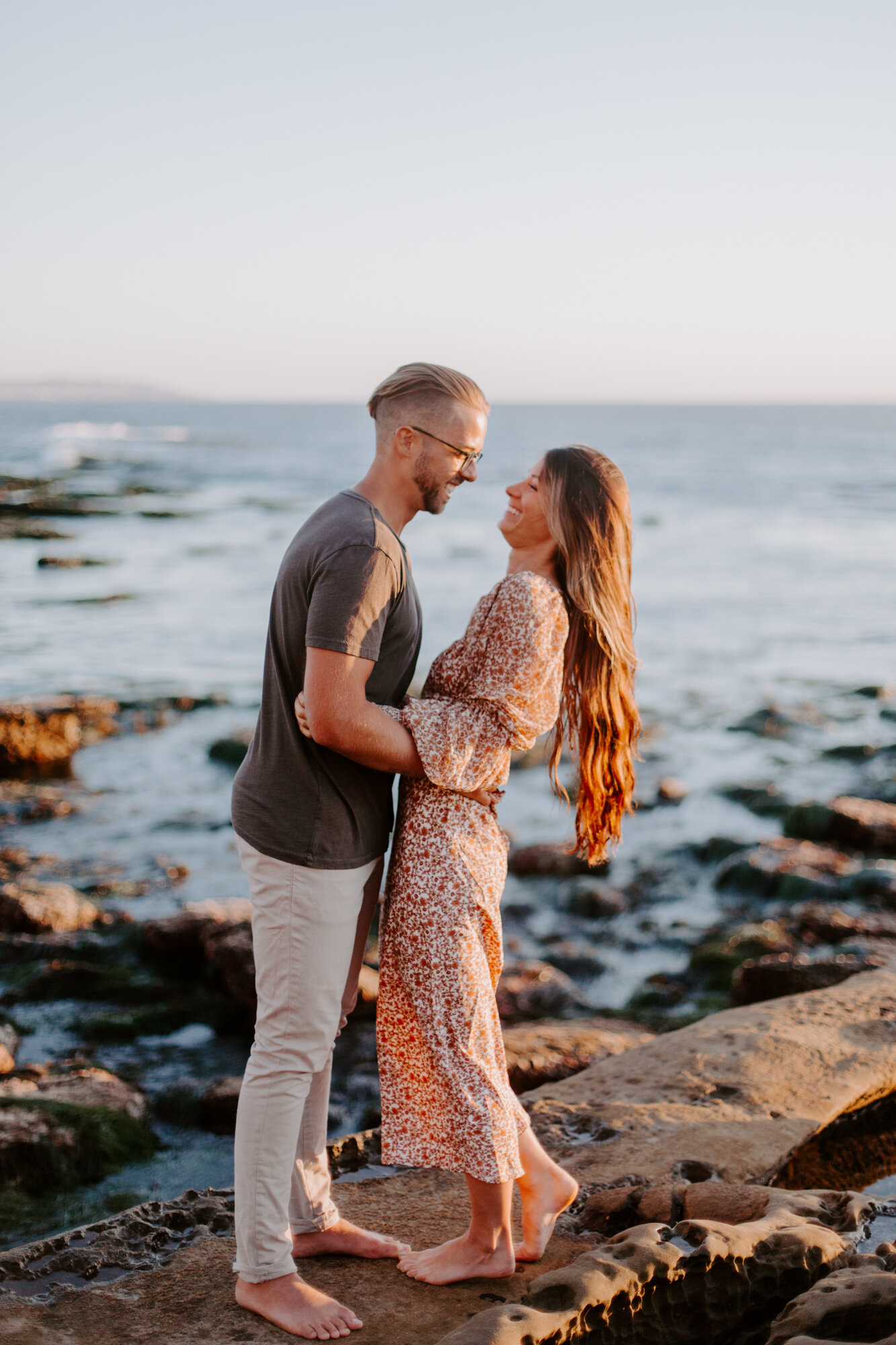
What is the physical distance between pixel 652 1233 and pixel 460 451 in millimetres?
2130

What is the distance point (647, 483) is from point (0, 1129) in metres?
49.3

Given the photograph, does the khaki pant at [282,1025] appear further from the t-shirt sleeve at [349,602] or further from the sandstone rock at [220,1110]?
the sandstone rock at [220,1110]

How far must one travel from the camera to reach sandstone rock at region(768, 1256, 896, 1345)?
8.32ft

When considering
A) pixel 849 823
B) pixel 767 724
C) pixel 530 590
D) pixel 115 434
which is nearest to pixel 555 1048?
pixel 530 590

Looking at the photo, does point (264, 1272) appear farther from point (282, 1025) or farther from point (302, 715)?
point (302, 715)

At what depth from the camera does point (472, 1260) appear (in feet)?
10.7

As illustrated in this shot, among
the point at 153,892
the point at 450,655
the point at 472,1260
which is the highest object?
the point at 450,655

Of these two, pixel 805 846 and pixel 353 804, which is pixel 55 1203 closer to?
pixel 353 804

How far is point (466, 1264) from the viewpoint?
10.7 feet

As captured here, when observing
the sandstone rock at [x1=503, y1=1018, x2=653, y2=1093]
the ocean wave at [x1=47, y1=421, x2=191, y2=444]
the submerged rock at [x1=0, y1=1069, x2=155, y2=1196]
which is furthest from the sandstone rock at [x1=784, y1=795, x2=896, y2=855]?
the ocean wave at [x1=47, y1=421, x2=191, y2=444]

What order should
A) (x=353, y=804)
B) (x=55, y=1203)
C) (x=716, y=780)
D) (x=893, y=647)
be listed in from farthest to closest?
(x=893, y=647), (x=716, y=780), (x=55, y=1203), (x=353, y=804)

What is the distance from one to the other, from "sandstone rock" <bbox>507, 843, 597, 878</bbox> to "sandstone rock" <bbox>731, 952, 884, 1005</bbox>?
7.54 ft

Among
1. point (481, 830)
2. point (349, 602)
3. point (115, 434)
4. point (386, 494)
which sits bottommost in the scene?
point (481, 830)

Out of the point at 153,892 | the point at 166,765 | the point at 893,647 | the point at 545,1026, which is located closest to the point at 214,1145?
the point at 545,1026
